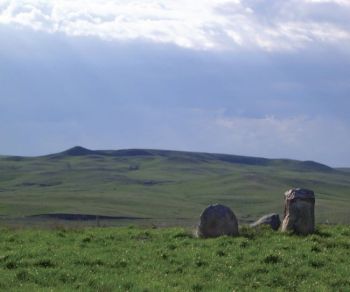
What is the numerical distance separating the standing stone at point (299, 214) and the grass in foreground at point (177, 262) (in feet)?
2.25

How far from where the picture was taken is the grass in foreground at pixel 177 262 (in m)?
17.1

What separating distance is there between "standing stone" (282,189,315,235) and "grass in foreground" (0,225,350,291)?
0.69 metres

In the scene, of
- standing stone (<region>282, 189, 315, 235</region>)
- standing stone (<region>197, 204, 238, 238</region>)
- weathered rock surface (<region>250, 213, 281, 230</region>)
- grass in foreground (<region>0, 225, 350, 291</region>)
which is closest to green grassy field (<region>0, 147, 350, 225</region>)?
weathered rock surface (<region>250, 213, 281, 230</region>)

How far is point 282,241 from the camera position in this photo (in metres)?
23.5

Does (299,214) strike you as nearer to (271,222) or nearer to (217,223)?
(271,222)

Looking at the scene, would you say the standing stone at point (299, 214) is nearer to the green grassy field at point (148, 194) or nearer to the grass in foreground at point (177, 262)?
the grass in foreground at point (177, 262)

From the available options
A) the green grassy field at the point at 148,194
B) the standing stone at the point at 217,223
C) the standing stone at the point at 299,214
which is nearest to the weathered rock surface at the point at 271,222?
the standing stone at the point at 299,214

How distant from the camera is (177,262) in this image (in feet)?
66.2

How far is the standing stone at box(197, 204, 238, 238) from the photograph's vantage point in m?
25.2

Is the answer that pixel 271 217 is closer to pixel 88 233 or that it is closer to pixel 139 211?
pixel 88 233

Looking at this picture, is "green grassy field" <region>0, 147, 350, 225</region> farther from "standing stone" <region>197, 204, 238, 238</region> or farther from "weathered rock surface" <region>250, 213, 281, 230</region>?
"standing stone" <region>197, 204, 238, 238</region>

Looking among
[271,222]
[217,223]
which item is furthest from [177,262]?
[271,222]

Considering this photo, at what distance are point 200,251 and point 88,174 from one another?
6782 inches

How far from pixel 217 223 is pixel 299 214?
3211 mm
